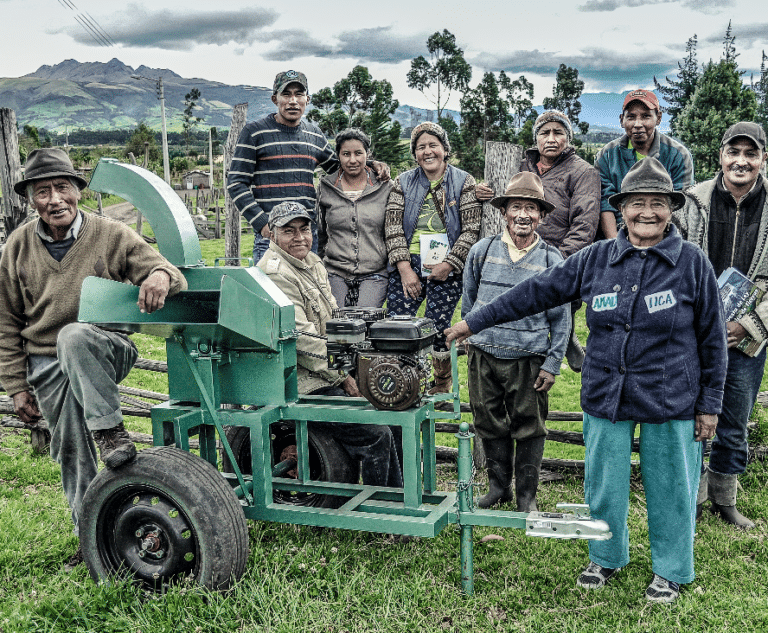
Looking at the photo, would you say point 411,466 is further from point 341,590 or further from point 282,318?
point 282,318

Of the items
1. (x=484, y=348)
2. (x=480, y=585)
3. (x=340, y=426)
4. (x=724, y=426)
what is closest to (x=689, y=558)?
(x=480, y=585)

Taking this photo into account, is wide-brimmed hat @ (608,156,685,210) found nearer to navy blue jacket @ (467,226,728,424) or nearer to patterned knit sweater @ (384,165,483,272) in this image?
navy blue jacket @ (467,226,728,424)

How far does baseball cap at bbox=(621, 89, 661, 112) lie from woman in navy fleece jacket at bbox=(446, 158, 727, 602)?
5.41 ft

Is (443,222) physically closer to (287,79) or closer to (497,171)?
(497,171)

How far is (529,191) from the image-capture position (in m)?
4.30

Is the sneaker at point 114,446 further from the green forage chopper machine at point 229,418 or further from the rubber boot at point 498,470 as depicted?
the rubber boot at point 498,470

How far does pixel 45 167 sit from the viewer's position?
12.5 ft

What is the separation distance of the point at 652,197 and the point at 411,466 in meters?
1.80

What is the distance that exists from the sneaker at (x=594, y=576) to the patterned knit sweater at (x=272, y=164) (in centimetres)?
313

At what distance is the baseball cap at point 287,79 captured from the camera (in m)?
5.31

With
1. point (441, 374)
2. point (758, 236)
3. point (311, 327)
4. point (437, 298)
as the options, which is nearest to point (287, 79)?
point (437, 298)

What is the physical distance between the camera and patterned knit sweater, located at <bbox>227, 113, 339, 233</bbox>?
17.7 ft

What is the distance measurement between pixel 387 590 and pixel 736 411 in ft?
8.38

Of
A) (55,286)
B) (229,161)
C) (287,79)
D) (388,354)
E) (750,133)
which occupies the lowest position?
(388,354)
